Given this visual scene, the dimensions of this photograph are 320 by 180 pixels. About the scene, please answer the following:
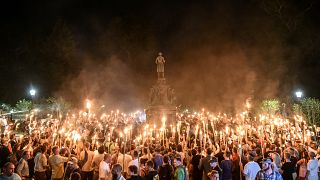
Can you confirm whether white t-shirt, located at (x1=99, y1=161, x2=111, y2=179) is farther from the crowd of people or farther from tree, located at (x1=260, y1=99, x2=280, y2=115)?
tree, located at (x1=260, y1=99, x2=280, y2=115)

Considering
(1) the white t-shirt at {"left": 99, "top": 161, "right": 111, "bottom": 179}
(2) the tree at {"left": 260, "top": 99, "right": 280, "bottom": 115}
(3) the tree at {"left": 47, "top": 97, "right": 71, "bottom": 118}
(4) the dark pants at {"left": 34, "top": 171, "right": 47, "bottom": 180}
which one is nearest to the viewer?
(1) the white t-shirt at {"left": 99, "top": 161, "right": 111, "bottom": 179}

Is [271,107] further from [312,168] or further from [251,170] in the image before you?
[251,170]

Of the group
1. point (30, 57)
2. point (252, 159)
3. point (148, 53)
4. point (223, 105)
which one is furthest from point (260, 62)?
point (252, 159)

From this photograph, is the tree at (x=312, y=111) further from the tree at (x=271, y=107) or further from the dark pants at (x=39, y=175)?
the dark pants at (x=39, y=175)

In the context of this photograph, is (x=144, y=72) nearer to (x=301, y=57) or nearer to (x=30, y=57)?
(x=30, y=57)

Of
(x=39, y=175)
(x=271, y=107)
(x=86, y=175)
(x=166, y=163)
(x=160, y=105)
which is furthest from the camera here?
(x=271, y=107)

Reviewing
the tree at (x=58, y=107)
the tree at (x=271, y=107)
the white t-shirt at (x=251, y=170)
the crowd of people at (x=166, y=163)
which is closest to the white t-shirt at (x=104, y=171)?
the crowd of people at (x=166, y=163)

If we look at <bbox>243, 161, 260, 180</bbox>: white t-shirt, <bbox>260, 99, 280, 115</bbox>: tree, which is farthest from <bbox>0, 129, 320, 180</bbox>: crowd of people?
<bbox>260, 99, 280, 115</bbox>: tree

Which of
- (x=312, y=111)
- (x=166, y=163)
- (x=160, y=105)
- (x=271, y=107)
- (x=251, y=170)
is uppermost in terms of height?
(x=271, y=107)

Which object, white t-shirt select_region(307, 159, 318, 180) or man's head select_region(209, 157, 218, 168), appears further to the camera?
white t-shirt select_region(307, 159, 318, 180)

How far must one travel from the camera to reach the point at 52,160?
35.3 feet

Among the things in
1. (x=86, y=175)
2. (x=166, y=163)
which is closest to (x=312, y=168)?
(x=166, y=163)

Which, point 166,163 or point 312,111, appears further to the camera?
point 312,111

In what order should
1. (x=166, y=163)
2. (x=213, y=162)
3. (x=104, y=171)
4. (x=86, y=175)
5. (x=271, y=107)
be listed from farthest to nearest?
(x=271, y=107), (x=86, y=175), (x=104, y=171), (x=166, y=163), (x=213, y=162)
